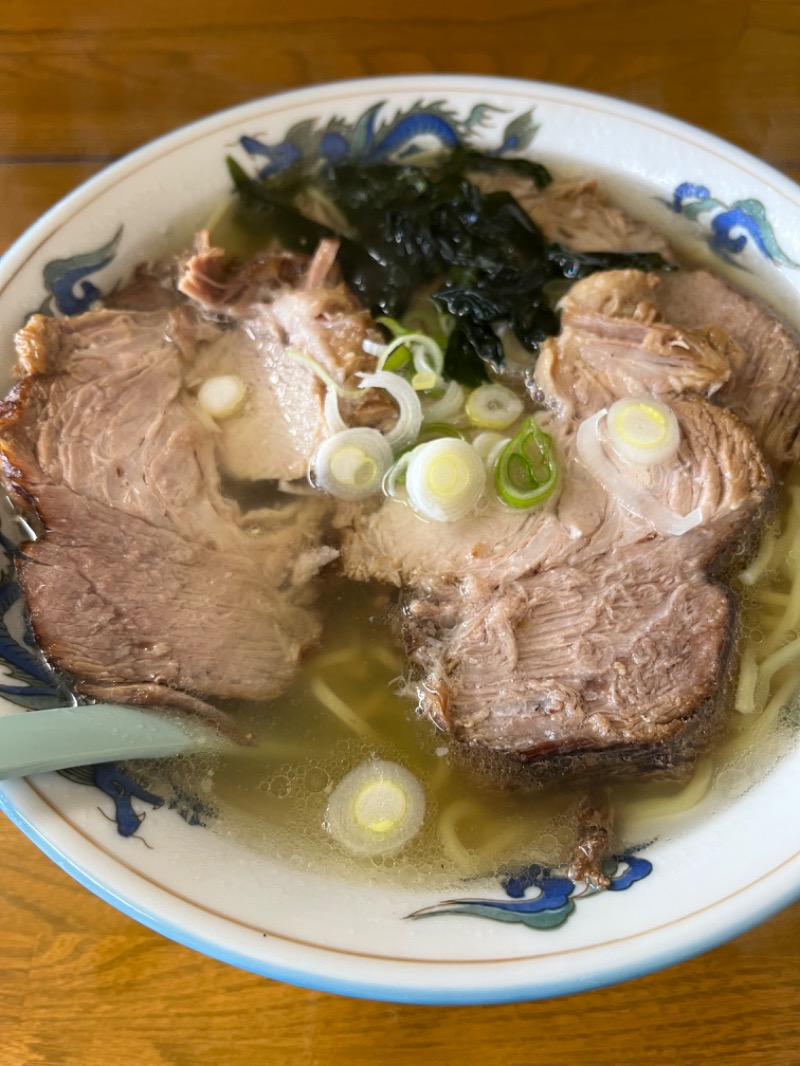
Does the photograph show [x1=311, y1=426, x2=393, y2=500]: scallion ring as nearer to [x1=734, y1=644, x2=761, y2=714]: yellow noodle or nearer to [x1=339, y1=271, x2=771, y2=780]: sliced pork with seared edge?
[x1=339, y1=271, x2=771, y2=780]: sliced pork with seared edge

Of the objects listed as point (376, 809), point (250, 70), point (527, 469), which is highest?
point (250, 70)

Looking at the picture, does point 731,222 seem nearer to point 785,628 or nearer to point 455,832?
point 785,628

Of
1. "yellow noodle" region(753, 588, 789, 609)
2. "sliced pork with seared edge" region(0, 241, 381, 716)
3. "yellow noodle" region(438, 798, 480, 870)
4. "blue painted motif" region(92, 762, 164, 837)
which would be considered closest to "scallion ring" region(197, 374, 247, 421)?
"sliced pork with seared edge" region(0, 241, 381, 716)

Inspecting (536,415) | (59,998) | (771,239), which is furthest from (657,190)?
(59,998)

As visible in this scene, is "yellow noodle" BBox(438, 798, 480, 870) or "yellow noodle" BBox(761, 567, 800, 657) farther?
"yellow noodle" BBox(761, 567, 800, 657)

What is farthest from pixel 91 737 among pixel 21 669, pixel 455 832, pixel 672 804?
pixel 672 804

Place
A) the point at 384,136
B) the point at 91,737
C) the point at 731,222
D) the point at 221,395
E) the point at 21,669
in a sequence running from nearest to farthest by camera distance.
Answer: the point at 91,737, the point at 21,669, the point at 221,395, the point at 731,222, the point at 384,136

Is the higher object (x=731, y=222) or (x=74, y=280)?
(x=731, y=222)
